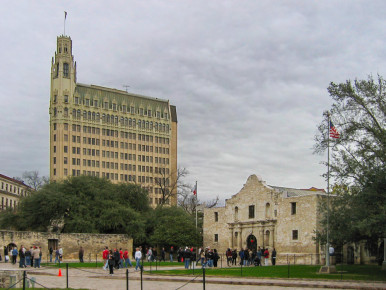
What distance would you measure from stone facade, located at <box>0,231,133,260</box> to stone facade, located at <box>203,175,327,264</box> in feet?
36.3

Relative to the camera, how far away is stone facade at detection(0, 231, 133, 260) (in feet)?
162

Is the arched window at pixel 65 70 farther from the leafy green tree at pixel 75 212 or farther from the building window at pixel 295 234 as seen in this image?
the building window at pixel 295 234

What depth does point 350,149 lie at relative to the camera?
34.5 meters

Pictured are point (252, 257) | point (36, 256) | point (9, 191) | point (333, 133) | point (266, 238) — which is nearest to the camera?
point (333, 133)

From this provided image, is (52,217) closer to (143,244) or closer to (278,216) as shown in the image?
(143,244)

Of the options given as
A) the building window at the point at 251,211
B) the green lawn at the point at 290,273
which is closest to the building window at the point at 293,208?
the building window at the point at 251,211

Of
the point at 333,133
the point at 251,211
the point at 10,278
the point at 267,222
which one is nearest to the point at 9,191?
the point at 251,211

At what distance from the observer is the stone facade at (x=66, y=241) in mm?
49281

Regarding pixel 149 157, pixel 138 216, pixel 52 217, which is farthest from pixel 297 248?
pixel 149 157

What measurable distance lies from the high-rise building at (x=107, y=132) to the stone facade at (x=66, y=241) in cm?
5572

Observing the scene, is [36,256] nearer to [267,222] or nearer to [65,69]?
[267,222]

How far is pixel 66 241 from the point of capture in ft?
170

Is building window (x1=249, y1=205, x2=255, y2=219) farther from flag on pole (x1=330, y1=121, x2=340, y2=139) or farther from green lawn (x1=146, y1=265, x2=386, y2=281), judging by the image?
flag on pole (x1=330, y1=121, x2=340, y2=139)

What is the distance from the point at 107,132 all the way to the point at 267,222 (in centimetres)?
7429
